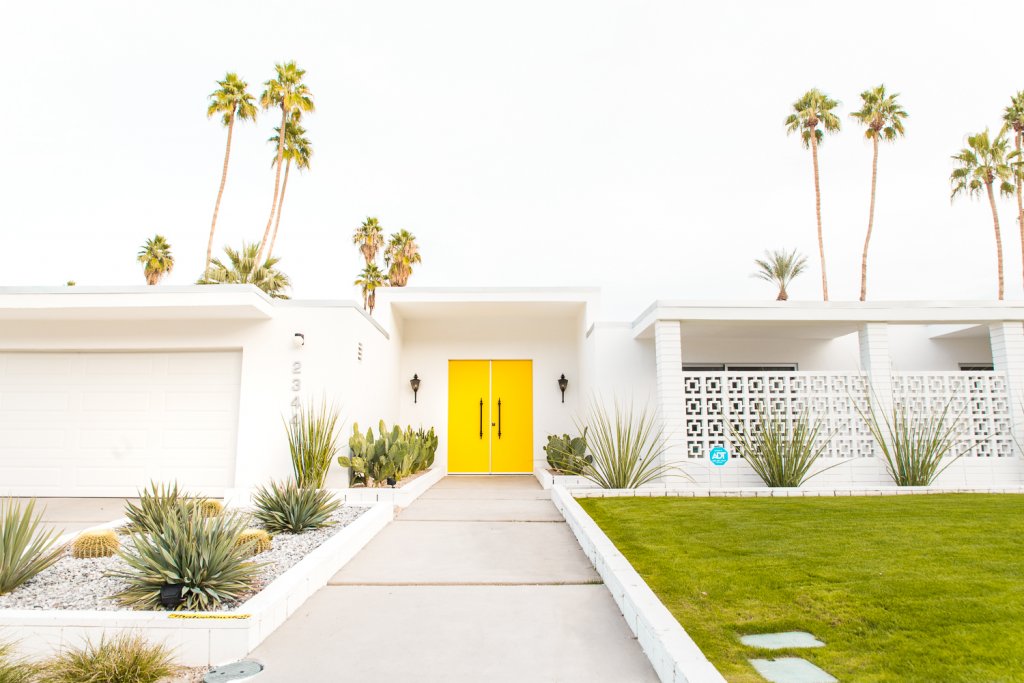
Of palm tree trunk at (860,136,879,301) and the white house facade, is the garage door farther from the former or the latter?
palm tree trunk at (860,136,879,301)

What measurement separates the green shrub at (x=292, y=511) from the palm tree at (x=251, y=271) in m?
10.5

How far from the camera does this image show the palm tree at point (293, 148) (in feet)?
53.5

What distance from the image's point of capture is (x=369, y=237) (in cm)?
2027

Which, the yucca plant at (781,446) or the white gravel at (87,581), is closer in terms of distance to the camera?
the white gravel at (87,581)

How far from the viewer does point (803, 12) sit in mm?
9078

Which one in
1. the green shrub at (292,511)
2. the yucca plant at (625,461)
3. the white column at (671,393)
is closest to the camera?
the green shrub at (292,511)

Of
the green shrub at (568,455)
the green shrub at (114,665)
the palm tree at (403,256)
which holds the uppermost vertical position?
the palm tree at (403,256)

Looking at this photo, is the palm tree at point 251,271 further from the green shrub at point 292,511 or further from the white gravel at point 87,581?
the white gravel at point 87,581

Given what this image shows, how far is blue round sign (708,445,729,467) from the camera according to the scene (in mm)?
7953

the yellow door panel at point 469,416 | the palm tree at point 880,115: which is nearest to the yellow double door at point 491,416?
the yellow door panel at point 469,416

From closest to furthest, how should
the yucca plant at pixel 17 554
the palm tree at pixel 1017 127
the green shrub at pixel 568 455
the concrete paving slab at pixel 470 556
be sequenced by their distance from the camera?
the yucca plant at pixel 17 554
the concrete paving slab at pixel 470 556
the green shrub at pixel 568 455
the palm tree at pixel 1017 127

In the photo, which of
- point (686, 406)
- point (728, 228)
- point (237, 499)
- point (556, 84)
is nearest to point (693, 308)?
point (686, 406)

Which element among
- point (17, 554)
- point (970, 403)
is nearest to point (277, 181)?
point (17, 554)

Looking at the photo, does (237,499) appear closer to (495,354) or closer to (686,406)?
(495,354)
